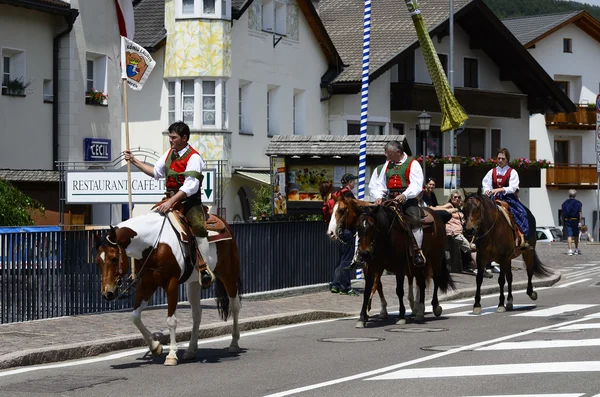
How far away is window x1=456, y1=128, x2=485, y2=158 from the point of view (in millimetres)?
54281

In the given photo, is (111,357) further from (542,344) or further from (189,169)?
(542,344)

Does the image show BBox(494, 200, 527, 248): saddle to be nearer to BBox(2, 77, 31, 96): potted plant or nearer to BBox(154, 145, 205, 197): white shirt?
BBox(154, 145, 205, 197): white shirt

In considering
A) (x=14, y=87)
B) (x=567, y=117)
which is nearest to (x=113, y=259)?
(x=14, y=87)

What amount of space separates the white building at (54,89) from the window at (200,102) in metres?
4.75

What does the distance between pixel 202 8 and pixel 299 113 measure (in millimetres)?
7250

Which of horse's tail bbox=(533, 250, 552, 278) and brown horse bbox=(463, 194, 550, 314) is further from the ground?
brown horse bbox=(463, 194, 550, 314)

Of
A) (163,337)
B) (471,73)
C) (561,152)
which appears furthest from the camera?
(561,152)

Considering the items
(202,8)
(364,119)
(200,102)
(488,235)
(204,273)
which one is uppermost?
(202,8)

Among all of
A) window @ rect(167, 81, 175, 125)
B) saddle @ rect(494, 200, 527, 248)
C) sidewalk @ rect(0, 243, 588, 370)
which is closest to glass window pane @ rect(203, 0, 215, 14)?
window @ rect(167, 81, 175, 125)

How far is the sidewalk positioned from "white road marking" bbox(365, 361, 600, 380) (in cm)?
375

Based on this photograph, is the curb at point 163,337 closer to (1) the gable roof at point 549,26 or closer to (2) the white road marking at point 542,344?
(2) the white road marking at point 542,344

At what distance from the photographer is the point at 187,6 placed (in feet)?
129

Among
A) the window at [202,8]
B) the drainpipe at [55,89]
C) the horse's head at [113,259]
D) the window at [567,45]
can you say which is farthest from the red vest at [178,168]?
the window at [567,45]

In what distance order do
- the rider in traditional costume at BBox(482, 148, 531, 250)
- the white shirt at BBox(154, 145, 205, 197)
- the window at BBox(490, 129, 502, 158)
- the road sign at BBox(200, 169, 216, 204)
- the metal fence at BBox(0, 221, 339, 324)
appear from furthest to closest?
the window at BBox(490, 129, 502, 158)
the rider in traditional costume at BBox(482, 148, 531, 250)
the road sign at BBox(200, 169, 216, 204)
the metal fence at BBox(0, 221, 339, 324)
the white shirt at BBox(154, 145, 205, 197)
